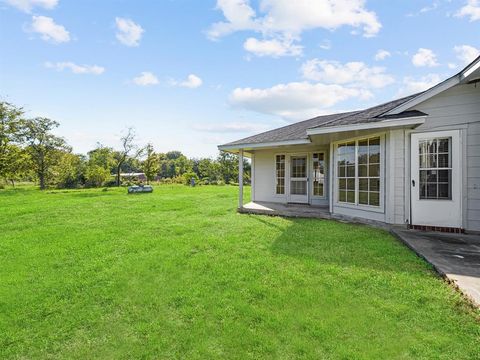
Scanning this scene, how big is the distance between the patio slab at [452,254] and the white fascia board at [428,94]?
278 centimetres

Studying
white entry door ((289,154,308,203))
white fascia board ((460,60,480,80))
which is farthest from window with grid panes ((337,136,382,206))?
white entry door ((289,154,308,203))

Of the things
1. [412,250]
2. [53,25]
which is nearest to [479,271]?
[412,250]

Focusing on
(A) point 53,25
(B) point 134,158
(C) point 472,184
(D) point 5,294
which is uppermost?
(A) point 53,25

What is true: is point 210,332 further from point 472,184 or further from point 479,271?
point 472,184

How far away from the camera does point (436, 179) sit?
6121mm

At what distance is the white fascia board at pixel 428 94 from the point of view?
18.9 ft

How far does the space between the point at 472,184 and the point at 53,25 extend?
13.5 metres

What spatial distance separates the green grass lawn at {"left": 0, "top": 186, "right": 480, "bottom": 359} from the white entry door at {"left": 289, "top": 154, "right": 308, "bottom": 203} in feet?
15.6

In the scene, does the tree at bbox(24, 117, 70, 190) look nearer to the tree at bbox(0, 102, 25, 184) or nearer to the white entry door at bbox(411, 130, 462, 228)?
the tree at bbox(0, 102, 25, 184)

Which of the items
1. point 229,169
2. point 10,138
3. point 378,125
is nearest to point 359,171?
point 378,125

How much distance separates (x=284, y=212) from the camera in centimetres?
868

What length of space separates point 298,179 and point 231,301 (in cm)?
807

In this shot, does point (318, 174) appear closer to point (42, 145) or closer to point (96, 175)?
point (96, 175)

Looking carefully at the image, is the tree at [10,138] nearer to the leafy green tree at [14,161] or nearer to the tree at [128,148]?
the leafy green tree at [14,161]
